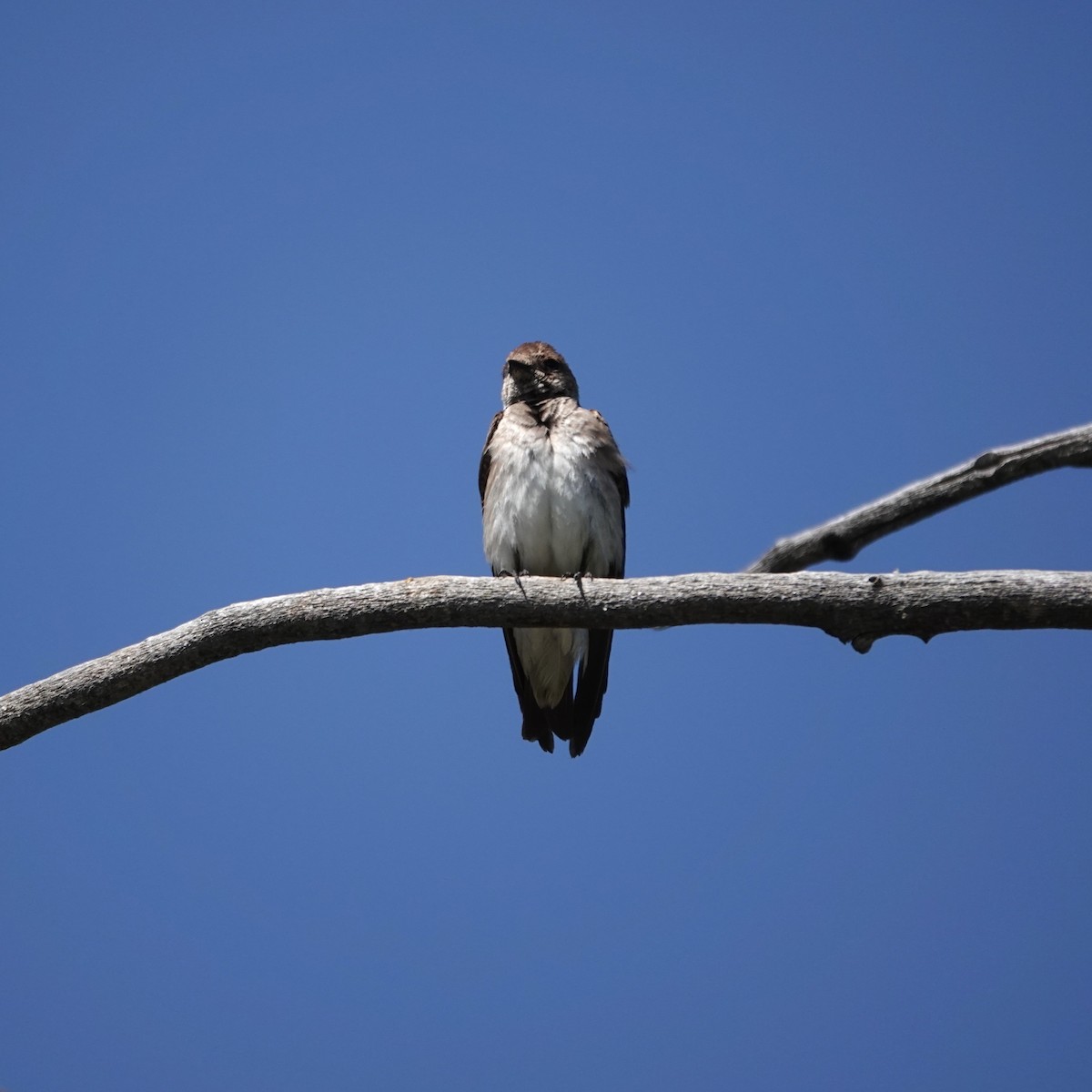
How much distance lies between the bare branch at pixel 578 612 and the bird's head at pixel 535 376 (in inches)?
132

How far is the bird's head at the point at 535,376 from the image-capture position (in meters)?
7.86

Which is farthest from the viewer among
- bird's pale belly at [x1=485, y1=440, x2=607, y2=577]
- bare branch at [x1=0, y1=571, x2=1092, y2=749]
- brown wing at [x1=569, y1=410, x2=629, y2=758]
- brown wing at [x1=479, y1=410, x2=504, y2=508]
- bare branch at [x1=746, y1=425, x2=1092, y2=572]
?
brown wing at [x1=479, y1=410, x2=504, y2=508]

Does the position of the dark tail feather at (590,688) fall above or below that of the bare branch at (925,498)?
below

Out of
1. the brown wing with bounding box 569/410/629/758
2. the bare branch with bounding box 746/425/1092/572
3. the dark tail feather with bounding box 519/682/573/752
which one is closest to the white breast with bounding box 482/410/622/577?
the brown wing with bounding box 569/410/629/758

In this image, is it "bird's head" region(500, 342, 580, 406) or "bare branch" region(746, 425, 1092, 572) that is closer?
"bare branch" region(746, 425, 1092, 572)

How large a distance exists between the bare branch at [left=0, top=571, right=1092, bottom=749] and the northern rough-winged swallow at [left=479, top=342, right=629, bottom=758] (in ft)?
7.55

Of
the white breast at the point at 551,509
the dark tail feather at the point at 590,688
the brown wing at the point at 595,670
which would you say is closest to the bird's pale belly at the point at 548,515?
the white breast at the point at 551,509

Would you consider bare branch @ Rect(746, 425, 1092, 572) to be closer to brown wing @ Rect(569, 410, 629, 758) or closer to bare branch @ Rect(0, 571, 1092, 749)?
bare branch @ Rect(0, 571, 1092, 749)

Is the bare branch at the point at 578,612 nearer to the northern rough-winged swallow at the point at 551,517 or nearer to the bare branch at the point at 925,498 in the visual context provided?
the bare branch at the point at 925,498

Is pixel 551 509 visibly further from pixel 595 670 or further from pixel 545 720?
pixel 545 720

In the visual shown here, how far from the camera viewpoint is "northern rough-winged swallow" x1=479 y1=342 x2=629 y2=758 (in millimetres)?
7031

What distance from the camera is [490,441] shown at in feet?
25.2

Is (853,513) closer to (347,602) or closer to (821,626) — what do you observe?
(821,626)

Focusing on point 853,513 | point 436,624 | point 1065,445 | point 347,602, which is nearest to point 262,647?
point 347,602
